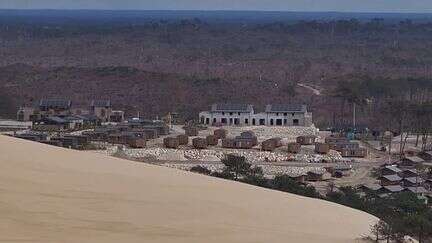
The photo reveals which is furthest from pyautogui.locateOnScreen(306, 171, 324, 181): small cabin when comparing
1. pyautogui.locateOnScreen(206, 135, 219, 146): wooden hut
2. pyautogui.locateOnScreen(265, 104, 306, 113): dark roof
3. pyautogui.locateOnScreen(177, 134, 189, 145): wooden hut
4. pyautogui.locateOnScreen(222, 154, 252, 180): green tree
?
pyautogui.locateOnScreen(265, 104, 306, 113): dark roof

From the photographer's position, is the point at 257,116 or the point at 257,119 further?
the point at 257,116

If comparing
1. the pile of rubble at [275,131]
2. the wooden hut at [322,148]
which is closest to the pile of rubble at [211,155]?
the wooden hut at [322,148]

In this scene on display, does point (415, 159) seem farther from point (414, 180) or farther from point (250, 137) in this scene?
point (250, 137)

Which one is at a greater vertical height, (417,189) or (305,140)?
(417,189)

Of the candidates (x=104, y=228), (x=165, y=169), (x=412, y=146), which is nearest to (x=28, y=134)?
(x=412, y=146)

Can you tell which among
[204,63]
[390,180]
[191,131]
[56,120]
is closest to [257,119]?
[191,131]

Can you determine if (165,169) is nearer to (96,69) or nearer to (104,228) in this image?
(104,228)

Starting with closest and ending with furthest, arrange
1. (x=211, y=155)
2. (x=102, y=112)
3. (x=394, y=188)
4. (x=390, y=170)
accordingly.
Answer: (x=394, y=188) < (x=390, y=170) < (x=211, y=155) < (x=102, y=112)

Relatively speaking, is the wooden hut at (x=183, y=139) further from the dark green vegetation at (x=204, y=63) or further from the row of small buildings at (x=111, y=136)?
the dark green vegetation at (x=204, y=63)
